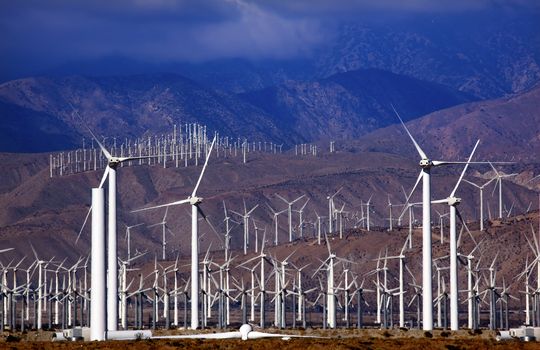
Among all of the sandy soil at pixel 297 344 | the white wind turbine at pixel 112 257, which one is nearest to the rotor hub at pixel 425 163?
the sandy soil at pixel 297 344

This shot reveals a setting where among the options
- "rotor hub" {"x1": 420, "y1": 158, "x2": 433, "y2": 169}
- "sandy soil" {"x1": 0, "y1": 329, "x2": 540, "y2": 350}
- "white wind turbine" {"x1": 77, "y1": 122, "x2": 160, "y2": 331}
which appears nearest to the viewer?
"sandy soil" {"x1": 0, "y1": 329, "x2": 540, "y2": 350}

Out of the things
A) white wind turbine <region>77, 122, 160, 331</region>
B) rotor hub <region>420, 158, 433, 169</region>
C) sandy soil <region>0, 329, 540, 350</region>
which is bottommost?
sandy soil <region>0, 329, 540, 350</region>

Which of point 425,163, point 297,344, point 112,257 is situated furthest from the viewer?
point 425,163

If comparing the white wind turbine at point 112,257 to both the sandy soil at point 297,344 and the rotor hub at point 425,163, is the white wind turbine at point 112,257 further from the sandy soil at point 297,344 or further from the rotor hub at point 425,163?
the rotor hub at point 425,163

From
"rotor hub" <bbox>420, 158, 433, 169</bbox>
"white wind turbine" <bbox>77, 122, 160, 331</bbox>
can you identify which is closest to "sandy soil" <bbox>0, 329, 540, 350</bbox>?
"white wind turbine" <bbox>77, 122, 160, 331</bbox>

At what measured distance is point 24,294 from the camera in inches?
7466

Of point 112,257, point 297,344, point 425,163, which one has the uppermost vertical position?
point 425,163

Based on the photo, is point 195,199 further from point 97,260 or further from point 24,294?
point 24,294

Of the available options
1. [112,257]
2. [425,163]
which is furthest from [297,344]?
[425,163]

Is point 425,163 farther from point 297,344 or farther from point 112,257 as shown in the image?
point 297,344

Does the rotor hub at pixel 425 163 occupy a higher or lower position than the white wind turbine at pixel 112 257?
higher

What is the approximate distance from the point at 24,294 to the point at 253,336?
96278mm

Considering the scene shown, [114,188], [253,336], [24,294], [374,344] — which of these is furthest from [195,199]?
[24,294]

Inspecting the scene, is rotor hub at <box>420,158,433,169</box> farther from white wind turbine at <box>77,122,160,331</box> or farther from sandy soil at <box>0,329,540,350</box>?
white wind turbine at <box>77,122,160,331</box>
